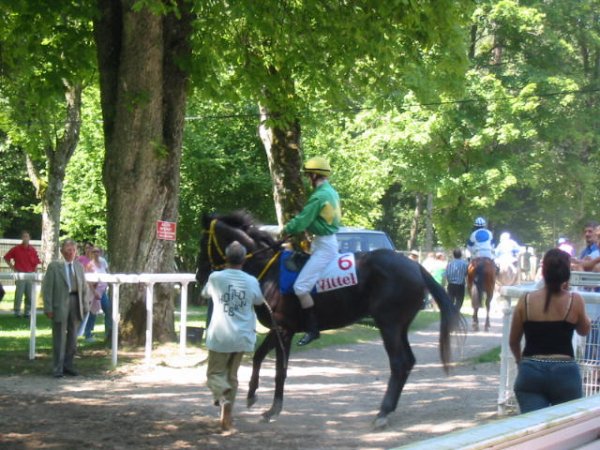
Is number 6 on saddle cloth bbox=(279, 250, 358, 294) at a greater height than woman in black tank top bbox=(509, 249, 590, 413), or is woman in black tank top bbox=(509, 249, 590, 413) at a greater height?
number 6 on saddle cloth bbox=(279, 250, 358, 294)

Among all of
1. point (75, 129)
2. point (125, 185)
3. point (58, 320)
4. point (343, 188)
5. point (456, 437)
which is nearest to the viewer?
point (456, 437)

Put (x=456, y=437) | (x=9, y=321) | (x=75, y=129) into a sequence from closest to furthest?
1. (x=456, y=437)
2. (x=9, y=321)
3. (x=75, y=129)

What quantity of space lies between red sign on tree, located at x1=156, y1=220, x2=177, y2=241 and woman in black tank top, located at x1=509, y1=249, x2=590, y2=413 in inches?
367

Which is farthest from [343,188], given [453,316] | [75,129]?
[453,316]

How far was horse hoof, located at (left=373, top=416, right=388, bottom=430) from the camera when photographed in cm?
986

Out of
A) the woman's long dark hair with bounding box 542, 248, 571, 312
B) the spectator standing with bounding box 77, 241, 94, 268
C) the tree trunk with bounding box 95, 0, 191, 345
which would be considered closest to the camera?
the woman's long dark hair with bounding box 542, 248, 571, 312

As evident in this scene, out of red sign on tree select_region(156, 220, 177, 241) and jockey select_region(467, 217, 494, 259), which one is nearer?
red sign on tree select_region(156, 220, 177, 241)

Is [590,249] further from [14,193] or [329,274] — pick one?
[14,193]

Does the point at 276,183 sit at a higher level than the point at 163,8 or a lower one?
lower

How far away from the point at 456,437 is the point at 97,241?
30.9 meters

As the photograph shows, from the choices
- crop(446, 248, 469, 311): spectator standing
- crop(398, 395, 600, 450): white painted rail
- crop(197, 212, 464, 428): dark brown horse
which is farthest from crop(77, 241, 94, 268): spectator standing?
crop(398, 395, 600, 450): white painted rail

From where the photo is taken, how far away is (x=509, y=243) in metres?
30.1

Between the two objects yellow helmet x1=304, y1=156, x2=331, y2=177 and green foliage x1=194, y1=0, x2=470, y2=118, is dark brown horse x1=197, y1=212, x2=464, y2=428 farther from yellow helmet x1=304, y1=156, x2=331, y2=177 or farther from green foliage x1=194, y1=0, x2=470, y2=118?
green foliage x1=194, y1=0, x2=470, y2=118

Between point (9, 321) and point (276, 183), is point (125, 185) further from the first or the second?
point (9, 321)
